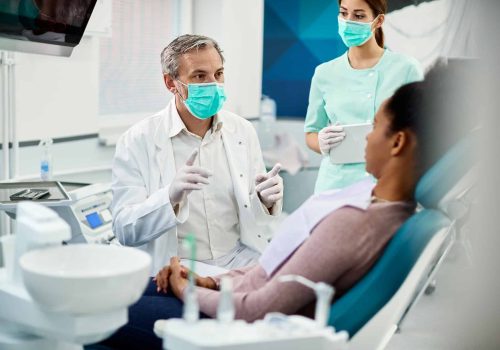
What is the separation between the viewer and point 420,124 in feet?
6.05

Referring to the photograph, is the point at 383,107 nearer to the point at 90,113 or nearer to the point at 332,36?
the point at 332,36

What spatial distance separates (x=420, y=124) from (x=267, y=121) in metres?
1.91

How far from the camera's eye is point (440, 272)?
2.00 meters

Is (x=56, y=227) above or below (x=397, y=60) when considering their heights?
below

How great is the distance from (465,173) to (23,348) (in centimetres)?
127

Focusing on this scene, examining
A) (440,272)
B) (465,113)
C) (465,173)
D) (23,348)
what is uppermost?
(465,113)

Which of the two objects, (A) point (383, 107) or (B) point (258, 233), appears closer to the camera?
(A) point (383, 107)

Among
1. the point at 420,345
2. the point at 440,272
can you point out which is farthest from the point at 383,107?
the point at 420,345

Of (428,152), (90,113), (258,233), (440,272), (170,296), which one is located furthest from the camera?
(90,113)

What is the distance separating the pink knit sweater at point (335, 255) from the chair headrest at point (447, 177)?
0.16 feet

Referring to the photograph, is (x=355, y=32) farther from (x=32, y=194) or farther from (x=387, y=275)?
(x=32, y=194)

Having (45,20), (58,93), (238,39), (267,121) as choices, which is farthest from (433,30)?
(58,93)

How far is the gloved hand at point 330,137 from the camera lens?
6.98 ft

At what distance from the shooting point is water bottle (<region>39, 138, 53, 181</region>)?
3.42m
